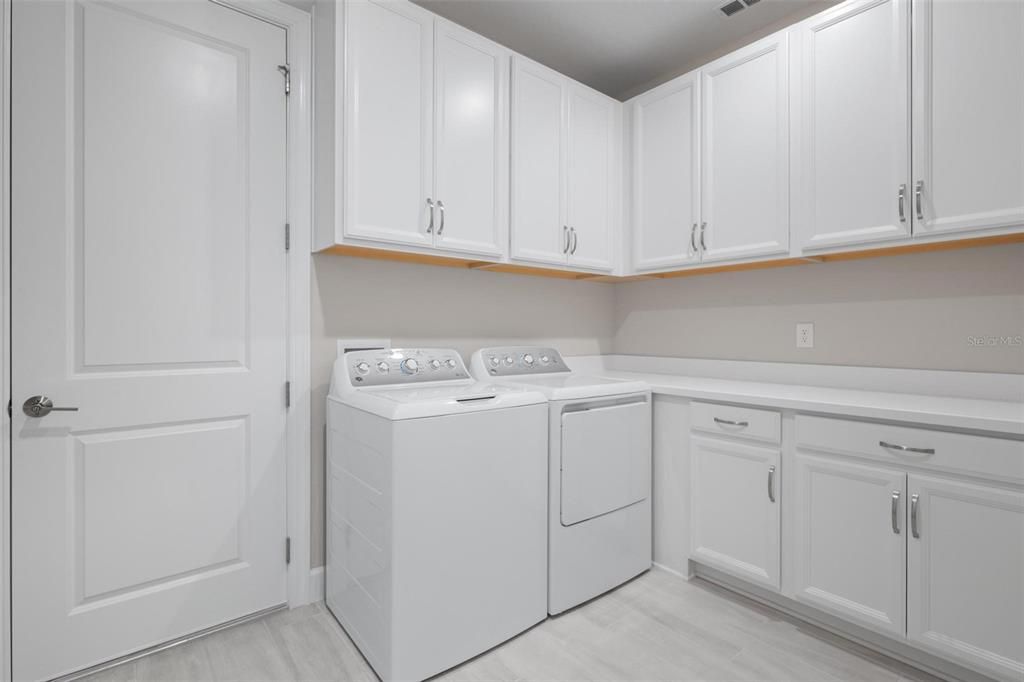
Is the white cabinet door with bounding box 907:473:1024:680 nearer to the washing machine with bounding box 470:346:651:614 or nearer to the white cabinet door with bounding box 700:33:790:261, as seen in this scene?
the washing machine with bounding box 470:346:651:614

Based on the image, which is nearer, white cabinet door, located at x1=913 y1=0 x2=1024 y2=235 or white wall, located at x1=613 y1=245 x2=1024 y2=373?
white cabinet door, located at x1=913 y1=0 x2=1024 y2=235

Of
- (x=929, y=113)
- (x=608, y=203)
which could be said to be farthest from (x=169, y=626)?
(x=929, y=113)

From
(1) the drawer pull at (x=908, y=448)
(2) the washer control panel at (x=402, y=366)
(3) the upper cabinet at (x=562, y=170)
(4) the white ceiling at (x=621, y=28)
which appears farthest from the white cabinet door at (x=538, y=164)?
(1) the drawer pull at (x=908, y=448)

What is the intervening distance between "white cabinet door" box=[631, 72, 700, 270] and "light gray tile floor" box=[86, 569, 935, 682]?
161 cm

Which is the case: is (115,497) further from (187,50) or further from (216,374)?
(187,50)

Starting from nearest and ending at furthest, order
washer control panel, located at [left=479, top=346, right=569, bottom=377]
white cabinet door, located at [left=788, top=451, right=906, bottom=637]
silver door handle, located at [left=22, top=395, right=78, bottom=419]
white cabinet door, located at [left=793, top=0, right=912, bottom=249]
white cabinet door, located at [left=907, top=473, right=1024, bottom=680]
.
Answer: white cabinet door, located at [left=907, top=473, right=1024, bottom=680] → silver door handle, located at [left=22, top=395, right=78, bottom=419] → white cabinet door, located at [left=788, top=451, right=906, bottom=637] → white cabinet door, located at [left=793, top=0, right=912, bottom=249] → washer control panel, located at [left=479, top=346, right=569, bottom=377]

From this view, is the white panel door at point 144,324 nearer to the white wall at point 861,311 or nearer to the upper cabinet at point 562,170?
the upper cabinet at point 562,170

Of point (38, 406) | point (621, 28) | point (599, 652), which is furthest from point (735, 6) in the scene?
point (38, 406)

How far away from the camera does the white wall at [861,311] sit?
6.08 feet

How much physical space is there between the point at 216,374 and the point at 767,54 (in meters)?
2.62

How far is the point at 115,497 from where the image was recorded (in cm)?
167

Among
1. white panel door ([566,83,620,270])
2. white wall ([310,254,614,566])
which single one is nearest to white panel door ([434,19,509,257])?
white wall ([310,254,614,566])

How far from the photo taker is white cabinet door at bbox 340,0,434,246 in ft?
5.99

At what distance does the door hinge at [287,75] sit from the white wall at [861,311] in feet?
6.98
